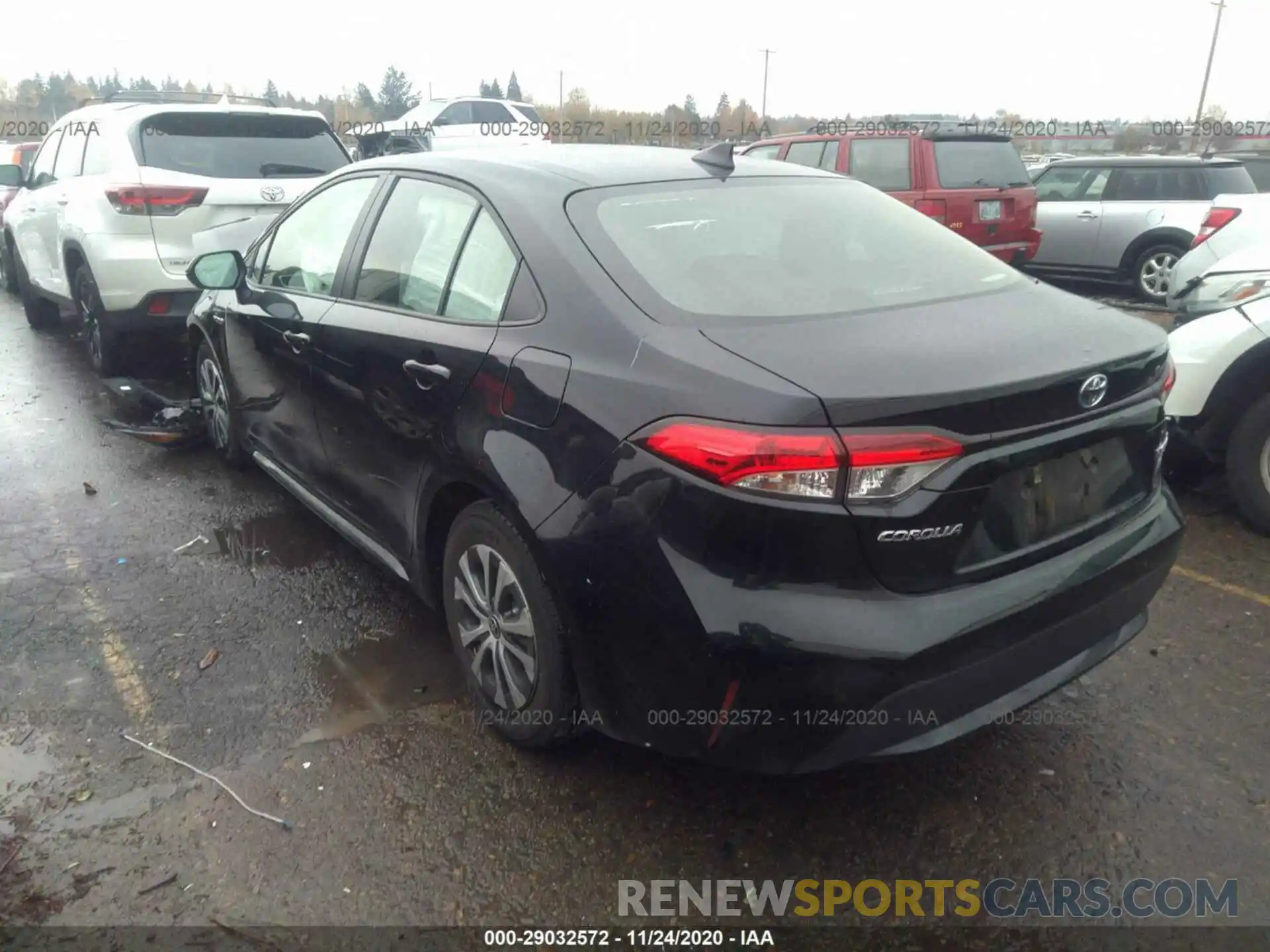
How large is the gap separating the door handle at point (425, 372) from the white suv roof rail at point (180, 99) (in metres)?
5.09

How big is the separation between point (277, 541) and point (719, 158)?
265 centimetres

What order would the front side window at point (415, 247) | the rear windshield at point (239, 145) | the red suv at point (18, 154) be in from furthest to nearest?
the red suv at point (18, 154), the rear windshield at point (239, 145), the front side window at point (415, 247)

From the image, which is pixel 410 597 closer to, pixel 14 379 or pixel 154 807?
pixel 154 807

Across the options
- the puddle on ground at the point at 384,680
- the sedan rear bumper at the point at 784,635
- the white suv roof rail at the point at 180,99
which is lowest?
the puddle on ground at the point at 384,680

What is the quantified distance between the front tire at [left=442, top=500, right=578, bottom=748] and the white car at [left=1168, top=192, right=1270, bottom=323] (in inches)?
172

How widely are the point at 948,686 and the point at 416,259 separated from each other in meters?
2.15

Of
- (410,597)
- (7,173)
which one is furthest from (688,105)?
(410,597)

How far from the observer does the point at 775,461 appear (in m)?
2.00

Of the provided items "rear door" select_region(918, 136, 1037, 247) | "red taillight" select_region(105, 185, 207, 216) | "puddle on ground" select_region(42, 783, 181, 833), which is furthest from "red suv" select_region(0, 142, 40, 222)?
"puddle on ground" select_region(42, 783, 181, 833)

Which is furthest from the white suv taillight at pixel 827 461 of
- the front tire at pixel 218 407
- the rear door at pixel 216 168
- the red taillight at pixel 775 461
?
the rear door at pixel 216 168

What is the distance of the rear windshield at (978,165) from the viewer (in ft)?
30.7

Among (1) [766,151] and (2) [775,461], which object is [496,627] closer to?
(2) [775,461]

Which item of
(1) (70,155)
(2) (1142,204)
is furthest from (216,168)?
(2) (1142,204)

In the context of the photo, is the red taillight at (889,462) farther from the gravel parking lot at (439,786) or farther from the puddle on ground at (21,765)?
the puddle on ground at (21,765)
